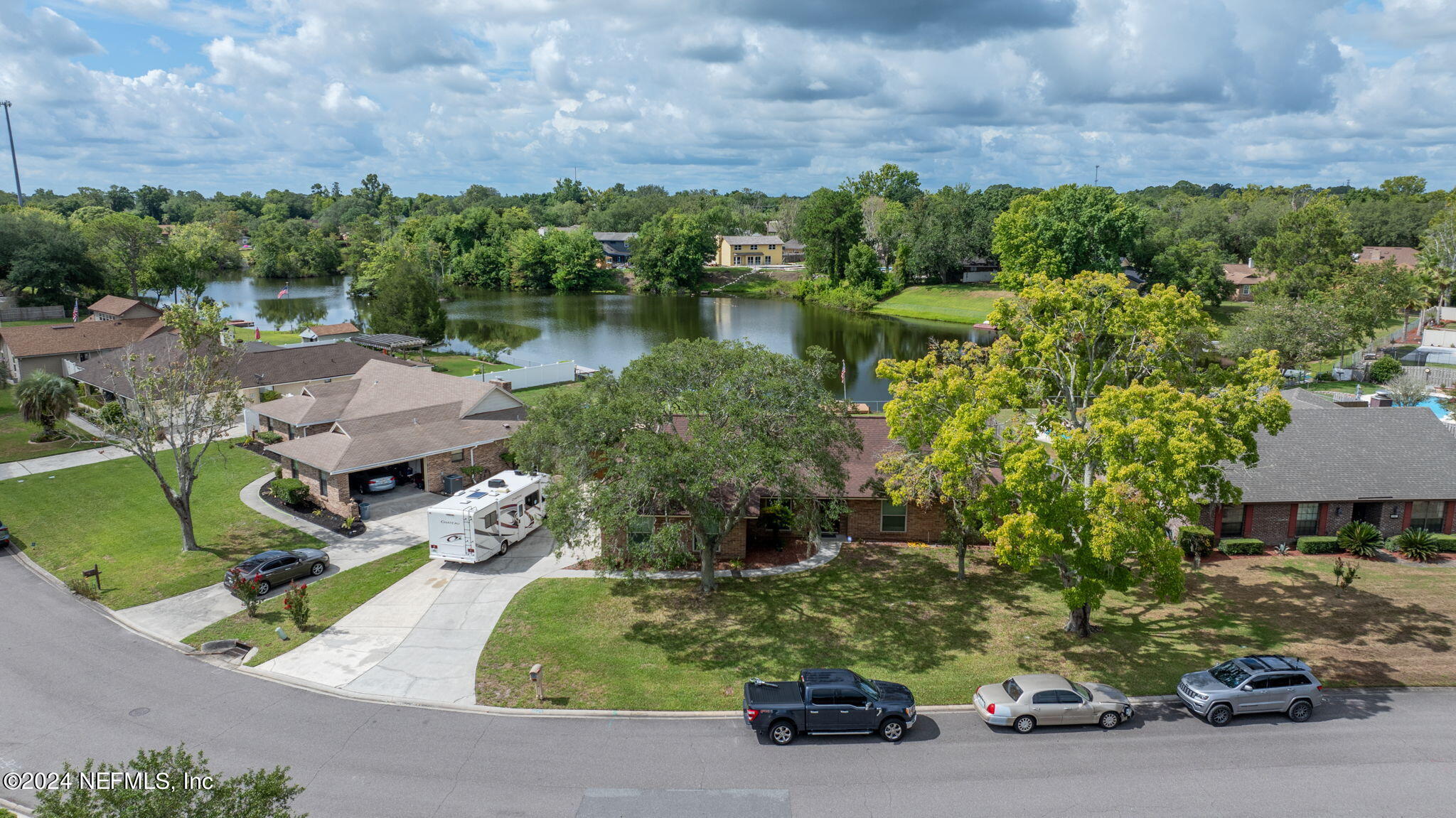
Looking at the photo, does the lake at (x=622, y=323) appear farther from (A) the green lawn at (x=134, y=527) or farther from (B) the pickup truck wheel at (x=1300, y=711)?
(B) the pickup truck wheel at (x=1300, y=711)

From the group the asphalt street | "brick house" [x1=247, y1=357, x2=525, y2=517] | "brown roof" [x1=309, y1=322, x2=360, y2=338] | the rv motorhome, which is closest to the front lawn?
the asphalt street

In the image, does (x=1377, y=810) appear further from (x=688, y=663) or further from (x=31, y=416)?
(x=31, y=416)

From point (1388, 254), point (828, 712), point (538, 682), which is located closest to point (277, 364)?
point (538, 682)

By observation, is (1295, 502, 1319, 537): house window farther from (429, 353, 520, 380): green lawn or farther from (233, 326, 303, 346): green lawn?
(233, 326, 303, 346): green lawn

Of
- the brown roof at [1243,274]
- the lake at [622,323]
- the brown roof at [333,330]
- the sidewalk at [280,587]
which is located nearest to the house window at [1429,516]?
the lake at [622,323]

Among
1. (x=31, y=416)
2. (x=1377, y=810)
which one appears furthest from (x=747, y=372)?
(x=31, y=416)

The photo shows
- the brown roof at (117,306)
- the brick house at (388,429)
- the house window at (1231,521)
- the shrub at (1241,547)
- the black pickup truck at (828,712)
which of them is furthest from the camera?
the brown roof at (117,306)
